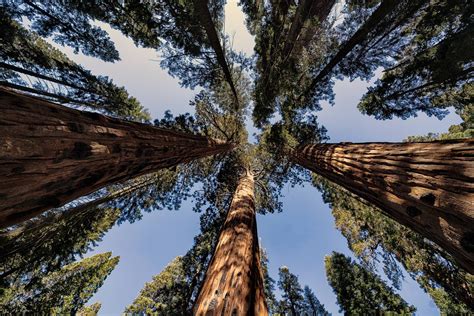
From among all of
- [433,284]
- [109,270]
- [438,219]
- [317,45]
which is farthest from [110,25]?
[433,284]

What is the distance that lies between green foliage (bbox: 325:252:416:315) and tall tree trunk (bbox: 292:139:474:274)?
9.00 m

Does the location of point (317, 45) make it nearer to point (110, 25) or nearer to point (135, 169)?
point (110, 25)

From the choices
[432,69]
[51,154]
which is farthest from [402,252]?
[51,154]

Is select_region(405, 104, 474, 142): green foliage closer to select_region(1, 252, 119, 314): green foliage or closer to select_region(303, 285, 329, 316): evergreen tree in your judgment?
select_region(303, 285, 329, 316): evergreen tree

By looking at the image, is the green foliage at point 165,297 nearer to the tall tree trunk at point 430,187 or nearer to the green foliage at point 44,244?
the green foliage at point 44,244

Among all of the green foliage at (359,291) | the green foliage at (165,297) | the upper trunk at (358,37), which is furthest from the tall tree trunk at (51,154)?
the green foliage at (359,291)

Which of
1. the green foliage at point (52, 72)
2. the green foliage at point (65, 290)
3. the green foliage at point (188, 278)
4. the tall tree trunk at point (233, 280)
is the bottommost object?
the green foliage at point (65, 290)

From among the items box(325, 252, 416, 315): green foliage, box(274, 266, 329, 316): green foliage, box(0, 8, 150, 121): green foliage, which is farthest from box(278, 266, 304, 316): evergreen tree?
box(0, 8, 150, 121): green foliage

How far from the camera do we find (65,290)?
10.2 m

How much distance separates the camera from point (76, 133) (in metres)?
1.79

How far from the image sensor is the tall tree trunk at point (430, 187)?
1414mm

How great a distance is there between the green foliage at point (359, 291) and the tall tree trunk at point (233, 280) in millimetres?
9068

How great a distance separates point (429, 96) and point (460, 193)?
31.2 ft

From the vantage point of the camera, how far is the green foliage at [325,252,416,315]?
8.91 m
